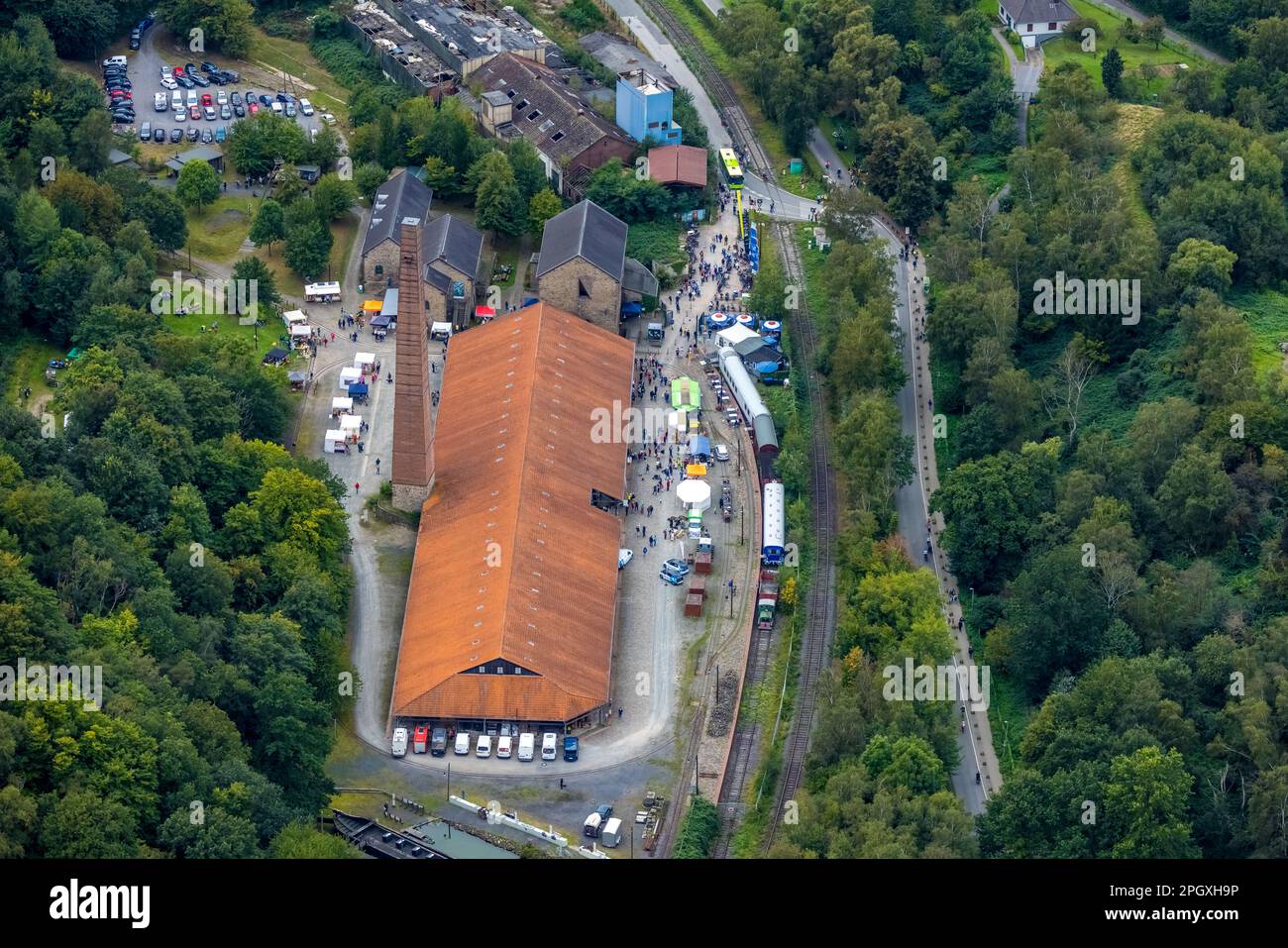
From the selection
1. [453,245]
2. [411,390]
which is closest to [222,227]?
[453,245]

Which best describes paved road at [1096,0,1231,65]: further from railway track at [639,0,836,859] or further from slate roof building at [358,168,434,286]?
slate roof building at [358,168,434,286]

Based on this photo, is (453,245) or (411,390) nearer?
(411,390)

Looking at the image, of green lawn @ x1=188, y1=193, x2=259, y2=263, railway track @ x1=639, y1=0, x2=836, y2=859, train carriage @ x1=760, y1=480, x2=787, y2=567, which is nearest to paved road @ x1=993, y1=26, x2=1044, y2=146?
railway track @ x1=639, y1=0, x2=836, y2=859

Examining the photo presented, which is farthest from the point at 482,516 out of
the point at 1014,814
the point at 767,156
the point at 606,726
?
the point at 767,156

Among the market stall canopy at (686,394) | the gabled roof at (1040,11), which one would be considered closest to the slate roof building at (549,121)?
the market stall canopy at (686,394)

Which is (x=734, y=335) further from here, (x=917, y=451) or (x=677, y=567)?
(x=677, y=567)

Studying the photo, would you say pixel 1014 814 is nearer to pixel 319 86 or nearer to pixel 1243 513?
pixel 1243 513

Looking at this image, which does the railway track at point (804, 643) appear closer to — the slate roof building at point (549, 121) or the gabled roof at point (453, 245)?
the slate roof building at point (549, 121)
